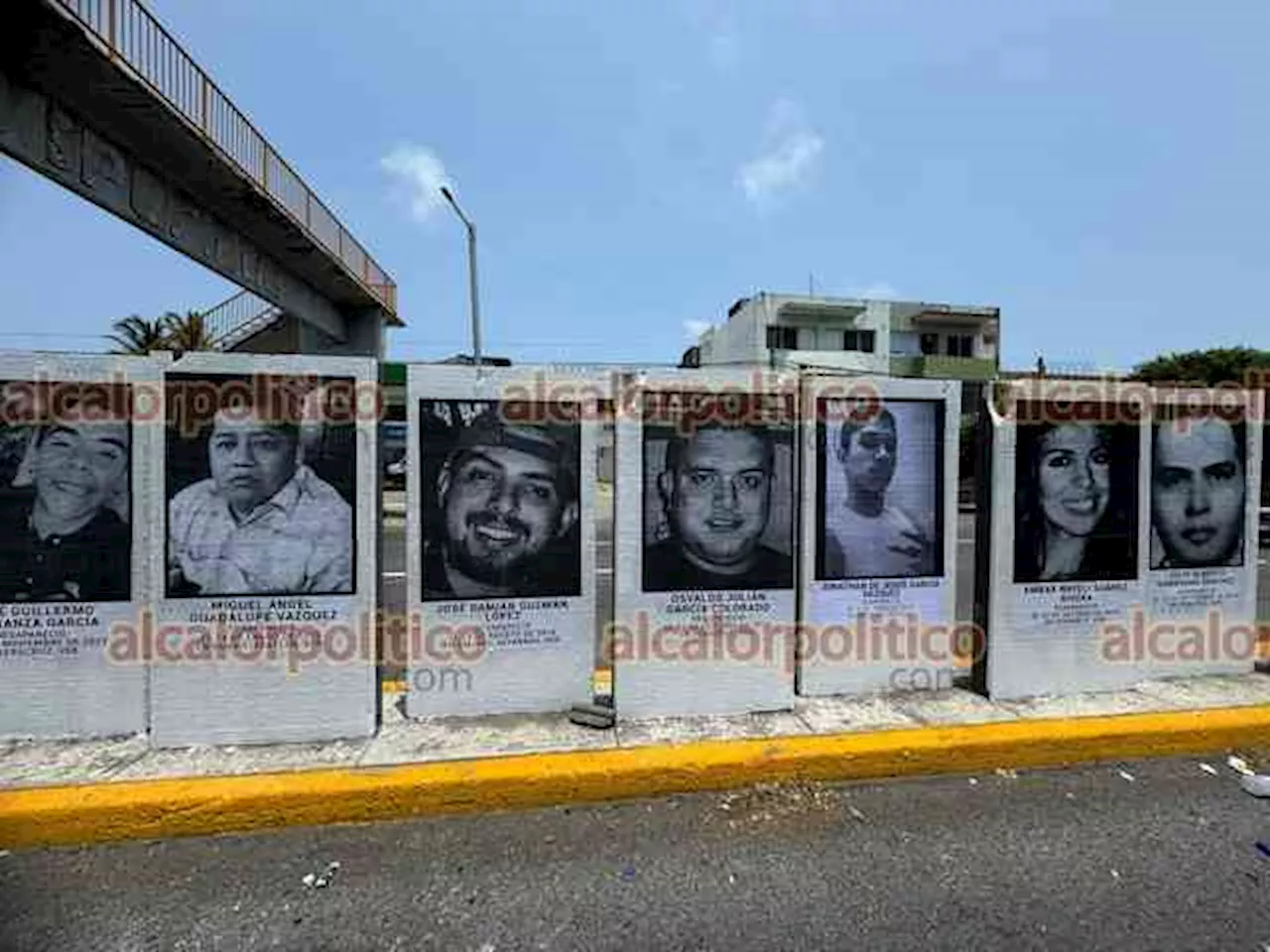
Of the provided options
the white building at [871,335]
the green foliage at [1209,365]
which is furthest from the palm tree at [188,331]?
the green foliage at [1209,365]

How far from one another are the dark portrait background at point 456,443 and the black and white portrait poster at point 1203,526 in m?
3.73

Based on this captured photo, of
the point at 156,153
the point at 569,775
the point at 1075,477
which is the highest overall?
the point at 156,153

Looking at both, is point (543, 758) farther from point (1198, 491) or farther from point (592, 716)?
point (1198, 491)

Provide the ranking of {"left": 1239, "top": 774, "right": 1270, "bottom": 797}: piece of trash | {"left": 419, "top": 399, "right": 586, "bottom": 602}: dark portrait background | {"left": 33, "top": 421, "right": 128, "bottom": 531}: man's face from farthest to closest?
{"left": 419, "top": 399, "right": 586, "bottom": 602}: dark portrait background → {"left": 33, "top": 421, "right": 128, "bottom": 531}: man's face → {"left": 1239, "top": 774, "right": 1270, "bottom": 797}: piece of trash

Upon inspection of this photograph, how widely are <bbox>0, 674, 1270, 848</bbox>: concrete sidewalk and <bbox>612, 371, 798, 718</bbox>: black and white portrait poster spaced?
0.70 feet

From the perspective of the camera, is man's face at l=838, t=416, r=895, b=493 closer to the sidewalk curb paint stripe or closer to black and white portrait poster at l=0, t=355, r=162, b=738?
the sidewalk curb paint stripe

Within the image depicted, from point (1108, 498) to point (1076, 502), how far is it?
24 centimetres

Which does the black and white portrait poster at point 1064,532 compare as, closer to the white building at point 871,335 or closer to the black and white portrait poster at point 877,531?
the black and white portrait poster at point 877,531

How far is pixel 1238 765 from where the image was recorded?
408 cm

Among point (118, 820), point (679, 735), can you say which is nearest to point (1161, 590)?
point (679, 735)

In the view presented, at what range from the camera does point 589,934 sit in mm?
2676

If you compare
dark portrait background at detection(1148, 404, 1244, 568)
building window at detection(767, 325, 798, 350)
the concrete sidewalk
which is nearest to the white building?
building window at detection(767, 325, 798, 350)

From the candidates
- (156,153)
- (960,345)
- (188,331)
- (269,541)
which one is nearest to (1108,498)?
(269,541)

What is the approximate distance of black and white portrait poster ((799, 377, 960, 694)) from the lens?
4539mm
